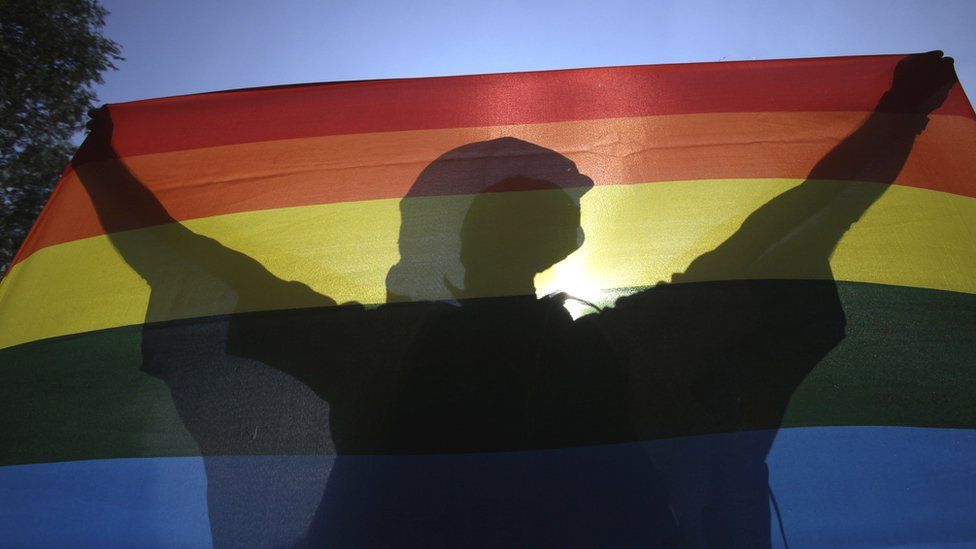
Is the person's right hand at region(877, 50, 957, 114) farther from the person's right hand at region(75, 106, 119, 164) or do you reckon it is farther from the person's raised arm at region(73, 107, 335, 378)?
the person's right hand at region(75, 106, 119, 164)

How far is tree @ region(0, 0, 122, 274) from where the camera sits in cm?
666

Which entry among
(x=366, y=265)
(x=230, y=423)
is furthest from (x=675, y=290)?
(x=230, y=423)

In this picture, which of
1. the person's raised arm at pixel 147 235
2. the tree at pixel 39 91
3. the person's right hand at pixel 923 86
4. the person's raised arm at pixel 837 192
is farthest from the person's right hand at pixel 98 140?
the tree at pixel 39 91

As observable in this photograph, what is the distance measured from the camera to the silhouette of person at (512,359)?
62.2 inches

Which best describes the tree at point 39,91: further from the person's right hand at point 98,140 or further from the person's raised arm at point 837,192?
the person's raised arm at point 837,192

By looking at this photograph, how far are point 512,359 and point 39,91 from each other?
823cm

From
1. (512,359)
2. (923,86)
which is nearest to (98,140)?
(512,359)

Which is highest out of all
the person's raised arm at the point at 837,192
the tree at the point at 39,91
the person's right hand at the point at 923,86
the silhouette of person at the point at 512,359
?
the tree at the point at 39,91

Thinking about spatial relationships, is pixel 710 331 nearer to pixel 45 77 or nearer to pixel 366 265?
pixel 366 265

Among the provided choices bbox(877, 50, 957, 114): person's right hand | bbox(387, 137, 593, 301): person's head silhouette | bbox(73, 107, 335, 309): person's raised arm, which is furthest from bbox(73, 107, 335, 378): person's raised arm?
bbox(877, 50, 957, 114): person's right hand

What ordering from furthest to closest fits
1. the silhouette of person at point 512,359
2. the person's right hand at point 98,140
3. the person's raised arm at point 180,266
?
the person's right hand at point 98,140
the person's raised arm at point 180,266
the silhouette of person at point 512,359

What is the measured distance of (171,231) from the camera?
214cm

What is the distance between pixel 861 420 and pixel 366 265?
1.73 meters

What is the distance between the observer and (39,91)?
274 inches
